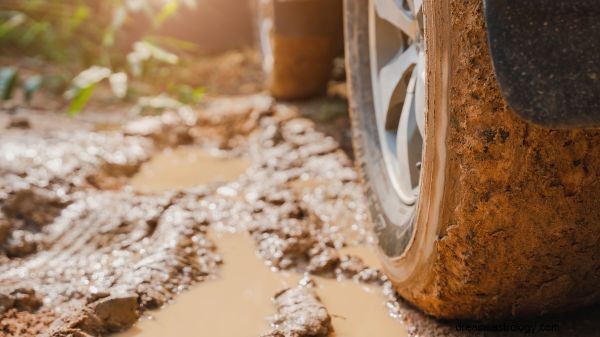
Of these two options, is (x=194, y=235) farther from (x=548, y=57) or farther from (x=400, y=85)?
(x=548, y=57)

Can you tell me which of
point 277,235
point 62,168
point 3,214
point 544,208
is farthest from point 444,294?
point 62,168

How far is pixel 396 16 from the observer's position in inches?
55.8

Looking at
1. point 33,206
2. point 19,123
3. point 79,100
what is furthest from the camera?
point 79,100

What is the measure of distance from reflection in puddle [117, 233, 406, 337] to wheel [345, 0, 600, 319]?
15cm

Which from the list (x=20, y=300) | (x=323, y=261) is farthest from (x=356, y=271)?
(x=20, y=300)

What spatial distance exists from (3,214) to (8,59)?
2.51 m

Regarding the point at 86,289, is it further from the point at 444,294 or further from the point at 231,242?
the point at 444,294

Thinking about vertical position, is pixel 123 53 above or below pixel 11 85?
below

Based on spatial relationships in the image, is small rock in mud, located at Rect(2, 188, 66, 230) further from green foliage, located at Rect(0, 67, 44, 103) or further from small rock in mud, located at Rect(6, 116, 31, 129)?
green foliage, located at Rect(0, 67, 44, 103)

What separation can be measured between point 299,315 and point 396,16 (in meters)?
0.69

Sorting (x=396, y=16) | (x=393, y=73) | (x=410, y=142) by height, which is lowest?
(x=410, y=142)

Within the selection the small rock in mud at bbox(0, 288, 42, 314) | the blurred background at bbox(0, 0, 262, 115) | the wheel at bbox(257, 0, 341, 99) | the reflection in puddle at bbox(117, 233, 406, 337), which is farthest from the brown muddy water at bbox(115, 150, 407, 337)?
the blurred background at bbox(0, 0, 262, 115)

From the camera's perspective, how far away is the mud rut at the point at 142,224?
1.37m

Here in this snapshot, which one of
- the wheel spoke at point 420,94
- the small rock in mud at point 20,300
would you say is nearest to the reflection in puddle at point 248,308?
the small rock in mud at point 20,300
